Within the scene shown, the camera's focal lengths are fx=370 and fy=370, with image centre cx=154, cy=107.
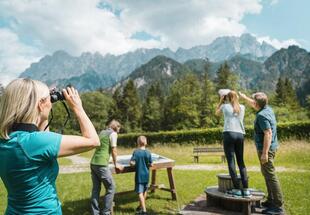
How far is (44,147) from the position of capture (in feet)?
8.64

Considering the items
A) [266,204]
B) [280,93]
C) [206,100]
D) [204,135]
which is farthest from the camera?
[280,93]

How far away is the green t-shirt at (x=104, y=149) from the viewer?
26.3 feet

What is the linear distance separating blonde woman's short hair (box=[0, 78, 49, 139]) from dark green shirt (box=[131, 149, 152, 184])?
6028 millimetres

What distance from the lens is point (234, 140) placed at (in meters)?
7.64

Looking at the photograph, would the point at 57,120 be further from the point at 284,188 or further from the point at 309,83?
the point at 309,83

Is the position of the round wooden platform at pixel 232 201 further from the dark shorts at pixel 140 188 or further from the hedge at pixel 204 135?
the hedge at pixel 204 135

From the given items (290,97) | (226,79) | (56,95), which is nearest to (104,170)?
(56,95)

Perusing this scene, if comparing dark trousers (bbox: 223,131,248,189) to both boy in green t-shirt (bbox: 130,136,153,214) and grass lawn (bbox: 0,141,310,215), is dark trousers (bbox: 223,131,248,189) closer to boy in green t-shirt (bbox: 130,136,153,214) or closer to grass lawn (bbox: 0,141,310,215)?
grass lawn (bbox: 0,141,310,215)

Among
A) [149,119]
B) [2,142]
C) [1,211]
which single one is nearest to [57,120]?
[149,119]

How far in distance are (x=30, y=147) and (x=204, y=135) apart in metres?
32.4

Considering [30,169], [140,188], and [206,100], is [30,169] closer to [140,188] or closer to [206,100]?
[140,188]

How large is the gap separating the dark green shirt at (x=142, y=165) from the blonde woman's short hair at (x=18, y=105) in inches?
237

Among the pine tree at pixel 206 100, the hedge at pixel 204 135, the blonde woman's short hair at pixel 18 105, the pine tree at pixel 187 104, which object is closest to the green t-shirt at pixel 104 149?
the blonde woman's short hair at pixel 18 105

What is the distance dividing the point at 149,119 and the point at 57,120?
78.4 ft
